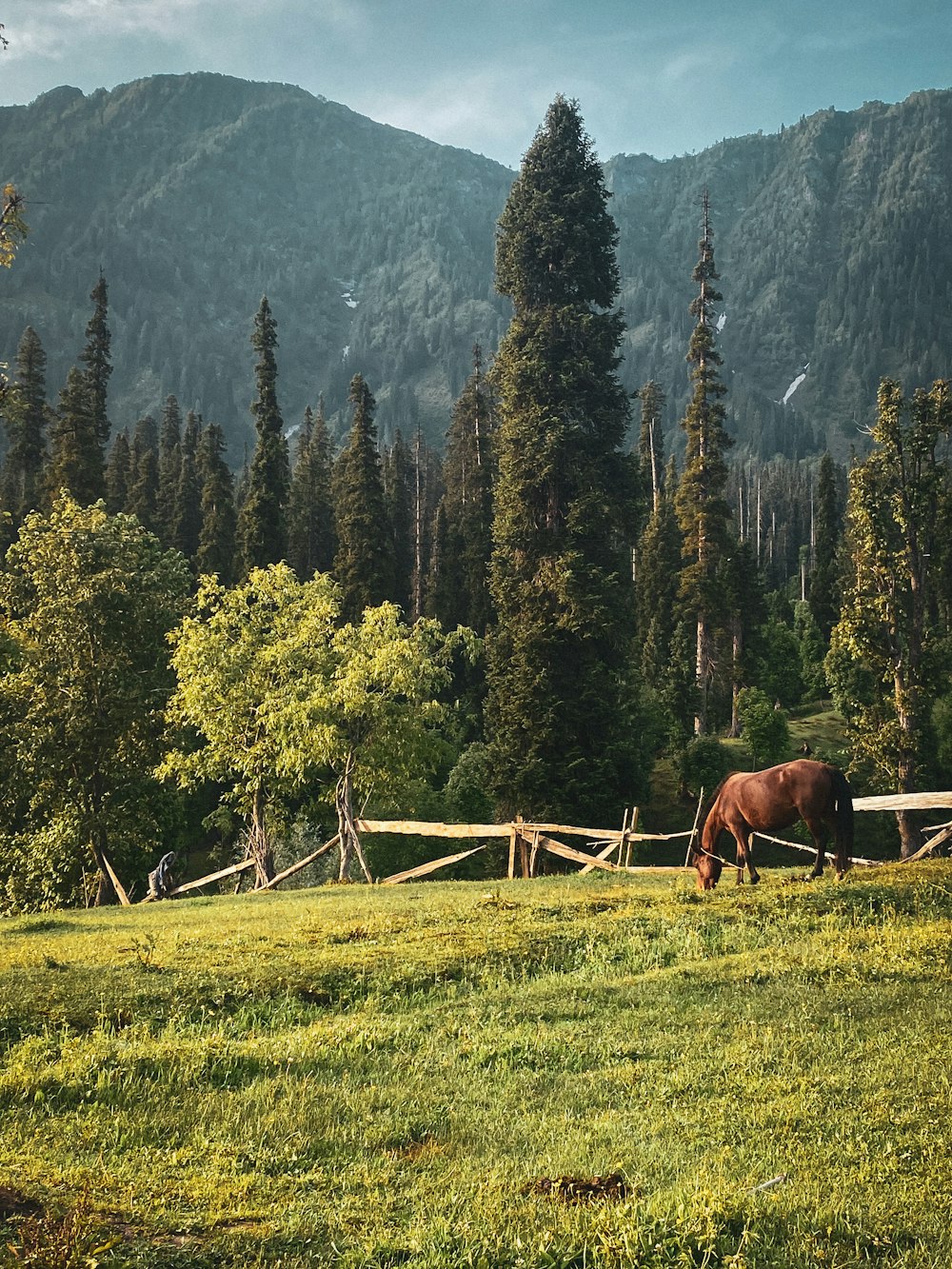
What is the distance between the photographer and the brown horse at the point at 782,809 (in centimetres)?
1778

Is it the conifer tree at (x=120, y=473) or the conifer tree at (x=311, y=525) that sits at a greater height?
the conifer tree at (x=120, y=473)

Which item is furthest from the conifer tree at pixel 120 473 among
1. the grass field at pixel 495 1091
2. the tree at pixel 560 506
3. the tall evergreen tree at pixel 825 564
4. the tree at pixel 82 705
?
the grass field at pixel 495 1091

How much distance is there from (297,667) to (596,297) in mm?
21493

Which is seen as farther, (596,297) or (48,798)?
(596,297)

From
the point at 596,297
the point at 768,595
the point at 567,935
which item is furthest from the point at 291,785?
the point at 768,595

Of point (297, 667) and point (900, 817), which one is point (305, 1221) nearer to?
point (297, 667)

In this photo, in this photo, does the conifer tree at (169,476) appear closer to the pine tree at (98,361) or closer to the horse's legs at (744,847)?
the pine tree at (98,361)

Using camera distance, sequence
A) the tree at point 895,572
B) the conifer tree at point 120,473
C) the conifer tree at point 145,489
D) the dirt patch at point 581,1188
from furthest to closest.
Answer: the conifer tree at point 120,473
the conifer tree at point 145,489
the tree at point 895,572
the dirt patch at point 581,1188

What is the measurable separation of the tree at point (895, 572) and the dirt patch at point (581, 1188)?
3123cm

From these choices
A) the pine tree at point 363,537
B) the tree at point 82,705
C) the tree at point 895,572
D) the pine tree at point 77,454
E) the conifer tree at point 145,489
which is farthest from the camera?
the conifer tree at point 145,489

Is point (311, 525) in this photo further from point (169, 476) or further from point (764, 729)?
point (764, 729)

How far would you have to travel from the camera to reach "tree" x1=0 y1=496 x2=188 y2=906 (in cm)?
3388

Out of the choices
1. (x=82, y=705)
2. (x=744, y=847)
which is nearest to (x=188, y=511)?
(x=82, y=705)

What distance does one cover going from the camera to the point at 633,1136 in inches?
285
